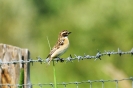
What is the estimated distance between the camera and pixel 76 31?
2023 cm

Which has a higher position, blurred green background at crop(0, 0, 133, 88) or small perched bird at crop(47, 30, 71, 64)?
blurred green background at crop(0, 0, 133, 88)

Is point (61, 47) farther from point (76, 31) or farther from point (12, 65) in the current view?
point (76, 31)

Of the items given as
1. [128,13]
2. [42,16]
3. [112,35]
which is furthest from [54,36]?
[42,16]

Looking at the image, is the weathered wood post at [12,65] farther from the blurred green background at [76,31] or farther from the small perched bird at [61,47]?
the blurred green background at [76,31]

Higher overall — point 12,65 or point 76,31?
point 76,31

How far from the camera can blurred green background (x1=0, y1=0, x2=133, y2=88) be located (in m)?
15.8

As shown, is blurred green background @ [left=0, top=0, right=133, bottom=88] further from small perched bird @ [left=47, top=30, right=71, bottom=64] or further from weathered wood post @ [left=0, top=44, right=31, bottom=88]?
weathered wood post @ [left=0, top=44, right=31, bottom=88]

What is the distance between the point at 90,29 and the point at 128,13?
171 cm

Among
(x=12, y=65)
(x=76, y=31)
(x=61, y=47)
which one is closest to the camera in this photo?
(x=12, y=65)

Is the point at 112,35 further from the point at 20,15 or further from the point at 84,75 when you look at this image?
the point at 20,15

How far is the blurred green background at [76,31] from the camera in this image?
1582 cm

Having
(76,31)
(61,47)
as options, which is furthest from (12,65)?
(76,31)

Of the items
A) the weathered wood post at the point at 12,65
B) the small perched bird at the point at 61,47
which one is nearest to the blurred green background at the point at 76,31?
the small perched bird at the point at 61,47

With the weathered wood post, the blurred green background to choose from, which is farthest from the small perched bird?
the blurred green background
